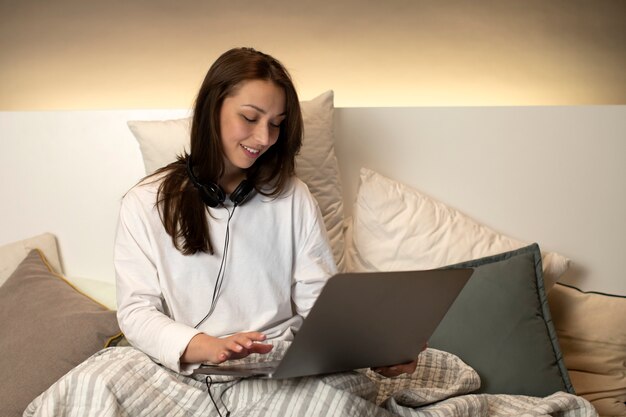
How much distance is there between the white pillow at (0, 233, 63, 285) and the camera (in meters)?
2.10

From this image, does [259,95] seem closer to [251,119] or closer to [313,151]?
[251,119]

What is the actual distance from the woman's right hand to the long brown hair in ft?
0.84

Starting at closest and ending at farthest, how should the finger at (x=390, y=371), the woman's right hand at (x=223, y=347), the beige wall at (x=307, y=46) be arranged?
1. the woman's right hand at (x=223, y=347)
2. the finger at (x=390, y=371)
3. the beige wall at (x=307, y=46)

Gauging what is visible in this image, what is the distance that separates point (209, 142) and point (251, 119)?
11 centimetres

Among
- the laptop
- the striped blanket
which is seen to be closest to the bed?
the striped blanket

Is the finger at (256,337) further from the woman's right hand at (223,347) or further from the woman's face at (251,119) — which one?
the woman's face at (251,119)

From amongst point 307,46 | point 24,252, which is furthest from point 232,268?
point 307,46

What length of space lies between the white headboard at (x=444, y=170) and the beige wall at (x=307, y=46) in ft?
0.91

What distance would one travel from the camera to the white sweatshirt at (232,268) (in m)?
1.59

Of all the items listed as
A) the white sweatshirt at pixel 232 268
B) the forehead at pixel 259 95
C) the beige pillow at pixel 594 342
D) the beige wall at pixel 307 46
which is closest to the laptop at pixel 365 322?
the white sweatshirt at pixel 232 268

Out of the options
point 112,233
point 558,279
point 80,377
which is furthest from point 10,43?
point 558,279

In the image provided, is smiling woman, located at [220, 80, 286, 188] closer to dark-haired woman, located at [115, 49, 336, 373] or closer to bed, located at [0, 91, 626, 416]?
dark-haired woman, located at [115, 49, 336, 373]

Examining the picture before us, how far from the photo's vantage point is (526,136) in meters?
2.24

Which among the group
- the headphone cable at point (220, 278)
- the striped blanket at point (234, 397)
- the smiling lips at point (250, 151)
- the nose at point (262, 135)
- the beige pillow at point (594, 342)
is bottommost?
the beige pillow at point (594, 342)
